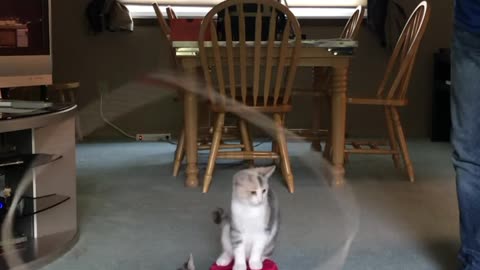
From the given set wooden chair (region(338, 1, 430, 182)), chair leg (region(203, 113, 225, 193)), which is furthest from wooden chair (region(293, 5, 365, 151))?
chair leg (region(203, 113, 225, 193))

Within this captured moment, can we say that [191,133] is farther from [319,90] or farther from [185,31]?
[319,90]

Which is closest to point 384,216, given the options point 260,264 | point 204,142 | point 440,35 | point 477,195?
point 477,195

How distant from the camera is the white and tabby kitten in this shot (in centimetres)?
142

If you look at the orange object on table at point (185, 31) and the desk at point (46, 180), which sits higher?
the orange object on table at point (185, 31)

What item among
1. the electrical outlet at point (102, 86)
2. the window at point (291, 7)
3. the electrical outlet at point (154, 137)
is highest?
the window at point (291, 7)

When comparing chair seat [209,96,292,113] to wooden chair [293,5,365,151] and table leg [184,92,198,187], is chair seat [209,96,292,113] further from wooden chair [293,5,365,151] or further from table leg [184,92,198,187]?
wooden chair [293,5,365,151]

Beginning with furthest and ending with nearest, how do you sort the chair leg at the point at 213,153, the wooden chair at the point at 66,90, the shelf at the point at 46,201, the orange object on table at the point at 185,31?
1. the wooden chair at the point at 66,90
2. the orange object on table at the point at 185,31
3. the chair leg at the point at 213,153
4. the shelf at the point at 46,201

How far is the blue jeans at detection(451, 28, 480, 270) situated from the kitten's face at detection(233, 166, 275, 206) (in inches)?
20.1

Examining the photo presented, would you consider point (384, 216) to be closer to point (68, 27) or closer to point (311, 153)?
point (311, 153)

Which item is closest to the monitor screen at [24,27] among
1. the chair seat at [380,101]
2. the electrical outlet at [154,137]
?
the chair seat at [380,101]

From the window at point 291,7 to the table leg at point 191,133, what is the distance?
1.79 m

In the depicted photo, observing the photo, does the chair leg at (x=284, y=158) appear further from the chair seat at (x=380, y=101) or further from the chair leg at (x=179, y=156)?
the chair leg at (x=179, y=156)

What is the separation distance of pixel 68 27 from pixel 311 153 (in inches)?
77.5

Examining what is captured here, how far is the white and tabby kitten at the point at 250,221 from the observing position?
1.42 meters
